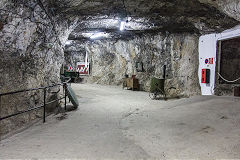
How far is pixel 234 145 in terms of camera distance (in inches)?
103

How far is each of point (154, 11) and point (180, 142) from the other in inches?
232

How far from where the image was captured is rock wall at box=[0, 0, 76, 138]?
14.7ft

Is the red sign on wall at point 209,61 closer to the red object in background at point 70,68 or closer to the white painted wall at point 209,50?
the white painted wall at point 209,50

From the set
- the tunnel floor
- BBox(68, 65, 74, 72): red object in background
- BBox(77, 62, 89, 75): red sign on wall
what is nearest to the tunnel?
the tunnel floor

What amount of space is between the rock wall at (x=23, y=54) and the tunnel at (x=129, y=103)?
0.08 ft

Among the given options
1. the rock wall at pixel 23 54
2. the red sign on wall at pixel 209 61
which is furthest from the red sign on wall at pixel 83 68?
the red sign on wall at pixel 209 61

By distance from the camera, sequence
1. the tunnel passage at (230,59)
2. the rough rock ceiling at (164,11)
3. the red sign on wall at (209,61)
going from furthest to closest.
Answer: the red sign on wall at (209,61) < the tunnel passage at (230,59) < the rough rock ceiling at (164,11)

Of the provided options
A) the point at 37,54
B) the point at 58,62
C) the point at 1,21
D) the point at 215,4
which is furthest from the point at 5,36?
the point at 215,4

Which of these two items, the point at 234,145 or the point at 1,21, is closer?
the point at 234,145

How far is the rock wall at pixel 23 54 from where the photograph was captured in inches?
177

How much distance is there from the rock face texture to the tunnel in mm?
72

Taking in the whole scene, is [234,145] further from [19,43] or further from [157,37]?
[157,37]

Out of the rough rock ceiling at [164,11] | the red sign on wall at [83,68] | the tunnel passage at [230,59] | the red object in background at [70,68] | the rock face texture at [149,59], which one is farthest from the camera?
Result: the red object in background at [70,68]

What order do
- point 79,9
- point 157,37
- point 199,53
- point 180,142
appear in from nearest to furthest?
point 180,142 → point 79,9 → point 199,53 → point 157,37
